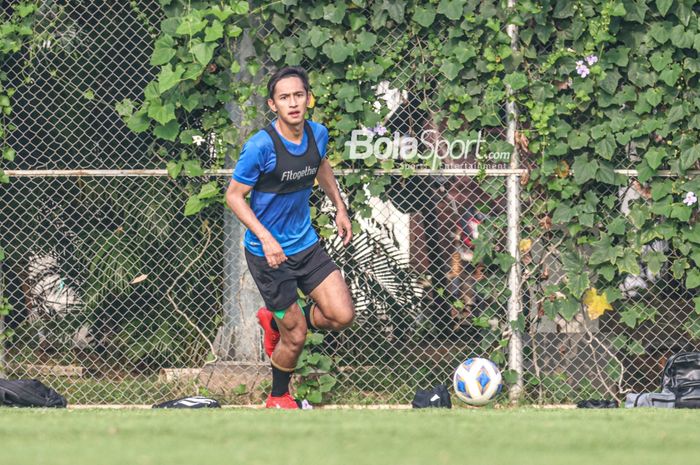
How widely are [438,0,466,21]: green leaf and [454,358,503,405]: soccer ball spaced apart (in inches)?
92.9

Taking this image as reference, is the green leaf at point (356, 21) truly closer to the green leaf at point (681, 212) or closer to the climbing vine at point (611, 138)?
the climbing vine at point (611, 138)

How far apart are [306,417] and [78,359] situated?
120 inches

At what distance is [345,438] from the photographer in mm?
5035

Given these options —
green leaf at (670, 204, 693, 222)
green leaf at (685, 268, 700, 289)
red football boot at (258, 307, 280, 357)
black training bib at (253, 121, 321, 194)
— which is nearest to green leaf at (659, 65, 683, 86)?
green leaf at (670, 204, 693, 222)

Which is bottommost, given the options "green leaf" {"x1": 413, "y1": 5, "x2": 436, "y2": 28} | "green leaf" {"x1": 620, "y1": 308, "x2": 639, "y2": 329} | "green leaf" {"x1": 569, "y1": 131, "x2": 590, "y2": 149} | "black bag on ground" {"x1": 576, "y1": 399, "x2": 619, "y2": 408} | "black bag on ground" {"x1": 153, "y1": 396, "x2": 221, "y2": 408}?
"black bag on ground" {"x1": 576, "y1": 399, "x2": 619, "y2": 408}

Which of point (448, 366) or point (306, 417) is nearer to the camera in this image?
point (306, 417)

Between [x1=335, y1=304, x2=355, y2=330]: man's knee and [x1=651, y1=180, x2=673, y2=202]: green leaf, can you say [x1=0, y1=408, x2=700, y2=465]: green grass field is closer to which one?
[x1=335, y1=304, x2=355, y2=330]: man's knee

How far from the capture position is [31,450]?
15.5ft

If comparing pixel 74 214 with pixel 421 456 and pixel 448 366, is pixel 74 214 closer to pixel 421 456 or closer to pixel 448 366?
pixel 448 366

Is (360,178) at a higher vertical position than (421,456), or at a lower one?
higher

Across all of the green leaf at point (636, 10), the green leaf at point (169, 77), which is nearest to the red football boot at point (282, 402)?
the green leaf at point (169, 77)

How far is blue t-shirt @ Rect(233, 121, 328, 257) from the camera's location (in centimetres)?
679

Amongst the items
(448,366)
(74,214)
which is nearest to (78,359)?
(74,214)

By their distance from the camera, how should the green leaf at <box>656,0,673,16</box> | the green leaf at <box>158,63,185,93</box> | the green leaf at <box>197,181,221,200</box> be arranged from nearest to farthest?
the green leaf at <box>656,0,673,16</box> → the green leaf at <box>158,63,185,93</box> → the green leaf at <box>197,181,221,200</box>
